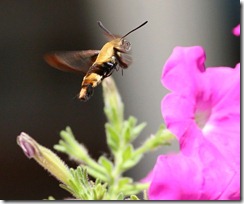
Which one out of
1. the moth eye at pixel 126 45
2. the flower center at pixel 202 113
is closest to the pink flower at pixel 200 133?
the flower center at pixel 202 113

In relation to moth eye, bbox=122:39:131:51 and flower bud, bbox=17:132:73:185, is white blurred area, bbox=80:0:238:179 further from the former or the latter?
flower bud, bbox=17:132:73:185

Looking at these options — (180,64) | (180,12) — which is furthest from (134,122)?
(180,12)

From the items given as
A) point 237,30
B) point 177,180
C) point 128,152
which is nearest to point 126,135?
point 128,152

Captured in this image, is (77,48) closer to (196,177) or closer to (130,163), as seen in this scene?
(130,163)

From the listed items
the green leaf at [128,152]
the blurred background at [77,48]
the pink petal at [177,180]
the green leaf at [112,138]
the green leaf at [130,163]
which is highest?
the blurred background at [77,48]

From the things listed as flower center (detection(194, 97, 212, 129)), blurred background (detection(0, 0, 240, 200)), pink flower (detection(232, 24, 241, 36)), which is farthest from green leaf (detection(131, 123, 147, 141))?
pink flower (detection(232, 24, 241, 36))

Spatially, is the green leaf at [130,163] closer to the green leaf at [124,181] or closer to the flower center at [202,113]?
the green leaf at [124,181]
